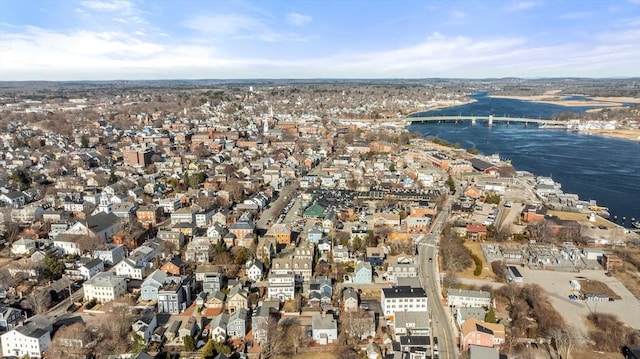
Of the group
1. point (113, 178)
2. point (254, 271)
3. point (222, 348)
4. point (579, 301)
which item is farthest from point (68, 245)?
point (579, 301)

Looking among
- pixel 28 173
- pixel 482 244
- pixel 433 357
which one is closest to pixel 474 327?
pixel 433 357

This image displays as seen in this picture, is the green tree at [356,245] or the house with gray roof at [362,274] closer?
the house with gray roof at [362,274]

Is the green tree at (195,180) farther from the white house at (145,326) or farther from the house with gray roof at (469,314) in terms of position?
the house with gray roof at (469,314)

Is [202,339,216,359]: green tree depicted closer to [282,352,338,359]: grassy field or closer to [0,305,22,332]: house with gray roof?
[282,352,338,359]: grassy field

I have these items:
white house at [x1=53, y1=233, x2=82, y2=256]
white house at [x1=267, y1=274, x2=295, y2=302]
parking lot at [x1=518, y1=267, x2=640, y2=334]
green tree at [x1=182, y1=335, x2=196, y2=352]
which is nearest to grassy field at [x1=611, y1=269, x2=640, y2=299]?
parking lot at [x1=518, y1=267, x2=640, y2=334]

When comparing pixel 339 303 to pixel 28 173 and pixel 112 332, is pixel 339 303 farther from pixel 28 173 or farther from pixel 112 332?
pixel 28 173

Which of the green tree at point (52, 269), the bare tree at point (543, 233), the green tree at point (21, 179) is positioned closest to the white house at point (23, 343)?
the green tree at point (52, 269)
